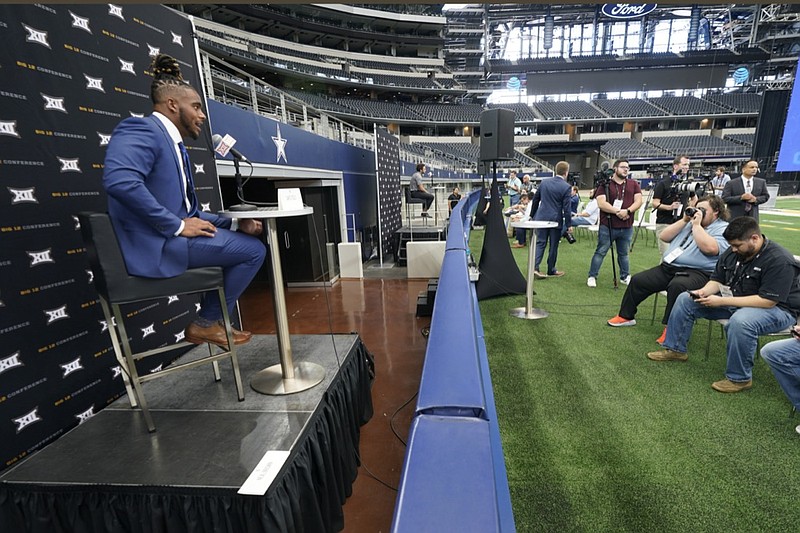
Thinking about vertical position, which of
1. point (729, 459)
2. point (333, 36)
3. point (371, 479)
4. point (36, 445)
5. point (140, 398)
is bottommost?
point (371, 479)

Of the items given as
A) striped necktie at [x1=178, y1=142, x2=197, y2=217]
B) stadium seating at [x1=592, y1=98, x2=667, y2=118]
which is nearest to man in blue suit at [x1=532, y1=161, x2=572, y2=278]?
striped necktie at [x1=178, y1=142, x2=197, y2=217]

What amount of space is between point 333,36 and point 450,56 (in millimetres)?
18168

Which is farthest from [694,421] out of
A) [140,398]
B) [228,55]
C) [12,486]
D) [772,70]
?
[772,70]

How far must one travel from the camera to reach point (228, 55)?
23.3 m

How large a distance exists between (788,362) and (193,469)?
350 centimetres

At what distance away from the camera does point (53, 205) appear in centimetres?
230

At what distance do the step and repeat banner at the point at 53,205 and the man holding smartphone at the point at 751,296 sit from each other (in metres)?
4.32

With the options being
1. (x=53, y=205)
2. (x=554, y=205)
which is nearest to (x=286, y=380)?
(x=53, y=205)

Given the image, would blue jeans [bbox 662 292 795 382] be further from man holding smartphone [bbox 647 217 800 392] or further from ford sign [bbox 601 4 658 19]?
ford sign [bbox 601 4 658 19]

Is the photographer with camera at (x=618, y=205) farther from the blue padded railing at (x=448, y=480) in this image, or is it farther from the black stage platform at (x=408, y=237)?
the blue padded railing at (x=448, y=480)

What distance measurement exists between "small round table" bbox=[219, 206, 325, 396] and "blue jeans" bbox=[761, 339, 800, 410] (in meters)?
2.90

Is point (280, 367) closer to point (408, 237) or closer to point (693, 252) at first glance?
point (693, 252)

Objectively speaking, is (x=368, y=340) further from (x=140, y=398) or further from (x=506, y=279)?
(x=140, y=398)

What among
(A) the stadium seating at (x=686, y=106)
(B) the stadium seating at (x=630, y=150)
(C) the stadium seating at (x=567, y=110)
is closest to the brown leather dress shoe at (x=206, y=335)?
(B) the stadium seating at (x=630, y=150)
